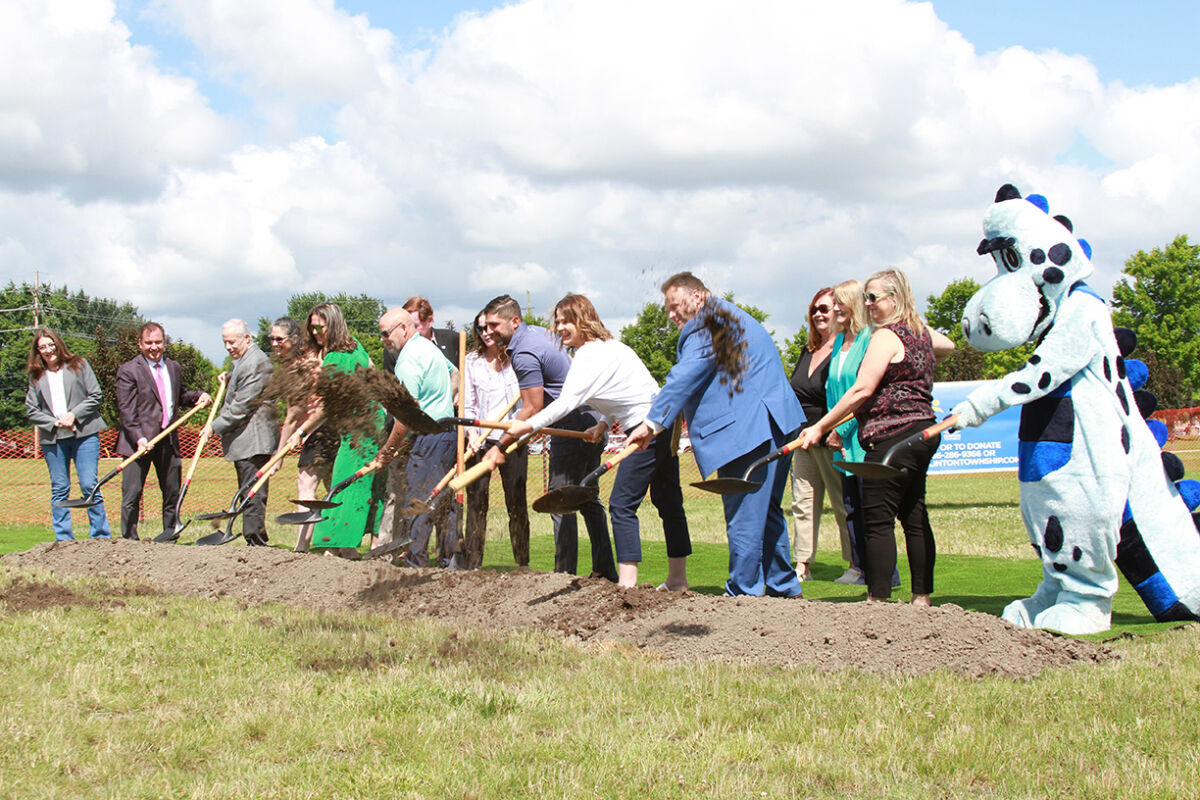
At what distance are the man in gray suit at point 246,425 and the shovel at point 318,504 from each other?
3.91 ft

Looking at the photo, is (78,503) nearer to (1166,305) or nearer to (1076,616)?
(1076,616)

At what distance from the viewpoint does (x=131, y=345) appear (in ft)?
39.6

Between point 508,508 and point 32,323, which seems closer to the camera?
point 508,508

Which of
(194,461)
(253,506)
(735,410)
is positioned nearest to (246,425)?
(253,506)

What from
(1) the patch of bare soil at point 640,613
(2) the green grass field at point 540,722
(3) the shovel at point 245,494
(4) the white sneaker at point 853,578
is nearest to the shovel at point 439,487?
(1) the patch of bare soil at point 640,613

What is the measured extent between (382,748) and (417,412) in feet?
10.8

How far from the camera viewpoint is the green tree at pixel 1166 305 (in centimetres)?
4575

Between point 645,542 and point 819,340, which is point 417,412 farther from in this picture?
point 645,542

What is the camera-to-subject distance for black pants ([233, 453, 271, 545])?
9000 mm

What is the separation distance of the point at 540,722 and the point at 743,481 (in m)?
2.11

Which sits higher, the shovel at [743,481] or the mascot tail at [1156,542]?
the shovel at [743,481]

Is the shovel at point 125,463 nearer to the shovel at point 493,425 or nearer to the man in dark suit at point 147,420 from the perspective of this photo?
the man in dark suit at point 147,420

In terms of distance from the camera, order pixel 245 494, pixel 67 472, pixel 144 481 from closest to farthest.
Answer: pixel 245 494 → pixel 144 481 → pixel 67 472

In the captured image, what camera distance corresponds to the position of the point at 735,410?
573 cm
